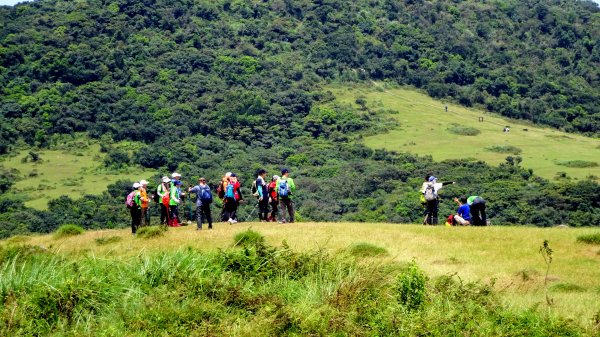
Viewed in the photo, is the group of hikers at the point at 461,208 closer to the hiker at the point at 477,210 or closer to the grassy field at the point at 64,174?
the hiker at the point at 477,210

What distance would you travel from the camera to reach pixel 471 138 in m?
105

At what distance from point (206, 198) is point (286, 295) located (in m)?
10.2

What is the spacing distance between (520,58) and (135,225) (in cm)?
13717

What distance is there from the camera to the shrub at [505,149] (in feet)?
321

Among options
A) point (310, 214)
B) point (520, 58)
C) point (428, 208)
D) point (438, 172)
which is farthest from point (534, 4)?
point (428, 208)

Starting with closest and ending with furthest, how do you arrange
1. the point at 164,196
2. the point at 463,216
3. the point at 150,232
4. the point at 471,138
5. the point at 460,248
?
the point at 460,248, the point at 150,232, the point at 463,216, the point at 164,196, the point at 471,138

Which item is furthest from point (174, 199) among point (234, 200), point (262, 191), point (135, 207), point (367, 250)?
point (367, 250)

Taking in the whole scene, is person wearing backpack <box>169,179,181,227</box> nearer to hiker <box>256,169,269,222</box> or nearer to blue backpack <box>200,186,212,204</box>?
blue backpack <box>200,186,212,204</box>

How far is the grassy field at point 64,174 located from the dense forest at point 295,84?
2.29 meters

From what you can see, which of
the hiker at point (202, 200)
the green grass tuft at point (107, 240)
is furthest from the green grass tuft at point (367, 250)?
the green grass tuft at point (107, 240)

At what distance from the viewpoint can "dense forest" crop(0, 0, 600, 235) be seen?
3056 inches

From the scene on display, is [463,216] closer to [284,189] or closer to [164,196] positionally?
[284,189]

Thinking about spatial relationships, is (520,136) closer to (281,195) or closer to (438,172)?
(438,172)

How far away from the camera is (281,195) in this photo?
86.8 ft
